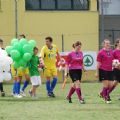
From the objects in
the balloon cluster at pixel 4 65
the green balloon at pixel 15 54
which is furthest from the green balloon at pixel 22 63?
the balloon cluster at pixel 4 65

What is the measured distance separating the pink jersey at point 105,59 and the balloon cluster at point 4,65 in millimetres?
2655

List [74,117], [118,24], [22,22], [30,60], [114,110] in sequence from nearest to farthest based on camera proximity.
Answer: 1. [74,117]
2. [114,110]
3. [30,60]
4. [22,22]
5. [118,24]

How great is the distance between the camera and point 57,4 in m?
32.8

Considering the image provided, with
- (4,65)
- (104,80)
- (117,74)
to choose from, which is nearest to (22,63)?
(4,65)

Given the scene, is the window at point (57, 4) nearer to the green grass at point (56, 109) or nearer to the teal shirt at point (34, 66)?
the teal shirt at point (34, 66)

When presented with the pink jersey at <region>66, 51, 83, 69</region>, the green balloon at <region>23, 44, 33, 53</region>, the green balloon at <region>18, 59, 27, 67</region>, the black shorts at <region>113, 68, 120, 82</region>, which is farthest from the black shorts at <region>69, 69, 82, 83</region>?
the green balloon at <region>18, 59, 27, 67</region>

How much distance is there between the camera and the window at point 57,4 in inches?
1266

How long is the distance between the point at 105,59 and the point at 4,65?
2.95 meters

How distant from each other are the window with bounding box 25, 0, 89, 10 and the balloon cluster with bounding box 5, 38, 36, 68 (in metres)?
15.0

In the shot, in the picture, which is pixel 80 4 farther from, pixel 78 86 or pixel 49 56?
pixel 78 86

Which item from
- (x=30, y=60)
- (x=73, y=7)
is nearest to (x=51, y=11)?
(x=73, y=7)

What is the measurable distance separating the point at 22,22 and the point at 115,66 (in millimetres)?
15442

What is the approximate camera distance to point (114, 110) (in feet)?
45.3

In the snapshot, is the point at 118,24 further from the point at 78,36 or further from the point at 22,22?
the point at 22,22
